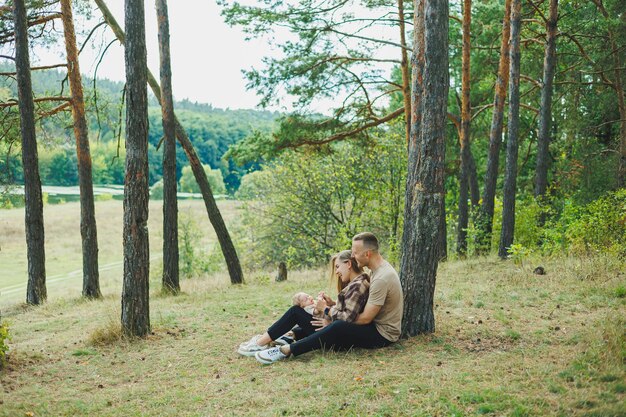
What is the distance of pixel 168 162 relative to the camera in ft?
40.7

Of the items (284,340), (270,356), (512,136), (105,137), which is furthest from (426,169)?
(105,137)

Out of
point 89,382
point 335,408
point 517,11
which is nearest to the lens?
point 335,408

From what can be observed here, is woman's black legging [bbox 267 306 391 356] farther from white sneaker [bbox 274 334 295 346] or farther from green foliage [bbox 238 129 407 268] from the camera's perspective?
green foliage [bbox 238 129 407 268]

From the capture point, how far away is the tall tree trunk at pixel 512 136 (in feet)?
40.0

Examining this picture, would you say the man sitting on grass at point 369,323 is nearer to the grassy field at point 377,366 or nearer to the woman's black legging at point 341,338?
the woman's black legging at point 341,338

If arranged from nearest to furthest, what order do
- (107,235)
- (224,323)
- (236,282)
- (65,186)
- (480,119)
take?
(224,323) → (236,282) → (480,119) → (107,235) → (65,186)

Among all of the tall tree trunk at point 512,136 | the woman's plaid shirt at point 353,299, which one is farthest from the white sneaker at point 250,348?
the tall tree trunk at point 512,136

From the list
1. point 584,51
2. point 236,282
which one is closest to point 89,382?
point 236,282

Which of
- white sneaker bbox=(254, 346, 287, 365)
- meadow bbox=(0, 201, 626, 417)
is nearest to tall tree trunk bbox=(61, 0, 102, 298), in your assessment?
meadow bbox=(0, 201, 626, 417)

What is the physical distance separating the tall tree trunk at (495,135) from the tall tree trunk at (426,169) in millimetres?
7901

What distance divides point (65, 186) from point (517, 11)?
7656 centimetres

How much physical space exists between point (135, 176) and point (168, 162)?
4828 millimetres

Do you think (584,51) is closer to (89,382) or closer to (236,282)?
(236,282)

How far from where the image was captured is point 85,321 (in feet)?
32.4
